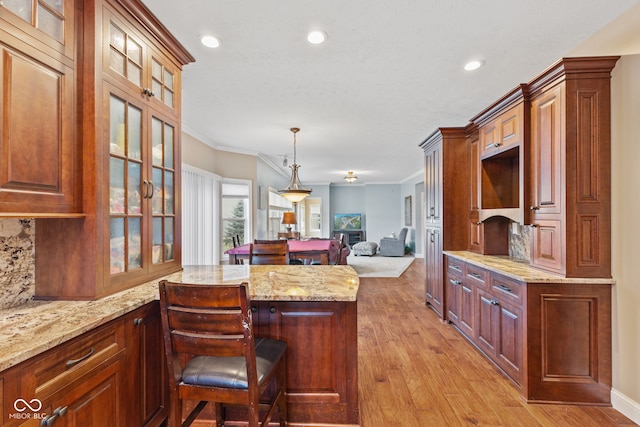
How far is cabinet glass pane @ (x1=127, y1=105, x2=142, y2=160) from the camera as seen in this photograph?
6.02 ft

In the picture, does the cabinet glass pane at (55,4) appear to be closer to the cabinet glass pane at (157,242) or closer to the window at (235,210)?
the cabinet glass pane at (157,242)

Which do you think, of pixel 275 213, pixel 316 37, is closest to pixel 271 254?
pixel 316 37

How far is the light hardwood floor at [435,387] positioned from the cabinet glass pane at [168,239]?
5.84 feet

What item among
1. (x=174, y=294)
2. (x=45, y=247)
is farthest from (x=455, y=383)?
(x=45, y=247)

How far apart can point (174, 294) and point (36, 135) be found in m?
0.96

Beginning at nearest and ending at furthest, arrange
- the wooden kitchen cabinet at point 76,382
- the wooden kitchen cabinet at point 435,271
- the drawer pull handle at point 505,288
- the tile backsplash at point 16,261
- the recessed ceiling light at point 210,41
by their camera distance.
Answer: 1. the wooden kitchen cabinet at point 76,382
2. the tile backsplash at point 16,261
3. the recessed ceiling light at point 210,41
4. the drawer pull handle at point 505,288
5. the wooden kitchen cabinet at point 435,271

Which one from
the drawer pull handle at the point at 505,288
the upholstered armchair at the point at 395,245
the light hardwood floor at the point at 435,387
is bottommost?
the light hardwood floor at the point at 435,387

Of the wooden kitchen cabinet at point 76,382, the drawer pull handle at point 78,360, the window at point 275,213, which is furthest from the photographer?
the window at point 275,213

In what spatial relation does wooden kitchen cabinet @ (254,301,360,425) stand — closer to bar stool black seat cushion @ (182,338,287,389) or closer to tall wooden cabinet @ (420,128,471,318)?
bar stool black seat cushion @ (182,338,287,389)

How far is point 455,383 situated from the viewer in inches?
95.1

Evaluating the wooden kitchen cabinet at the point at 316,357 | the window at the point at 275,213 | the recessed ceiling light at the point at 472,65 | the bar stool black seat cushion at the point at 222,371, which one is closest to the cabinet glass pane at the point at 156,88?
the wooden kitchen cabinet at the point at 316,357

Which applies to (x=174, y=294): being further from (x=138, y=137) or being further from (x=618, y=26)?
(x=618, y=26)

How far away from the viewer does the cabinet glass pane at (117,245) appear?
1.71 m

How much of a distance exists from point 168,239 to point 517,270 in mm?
2744
